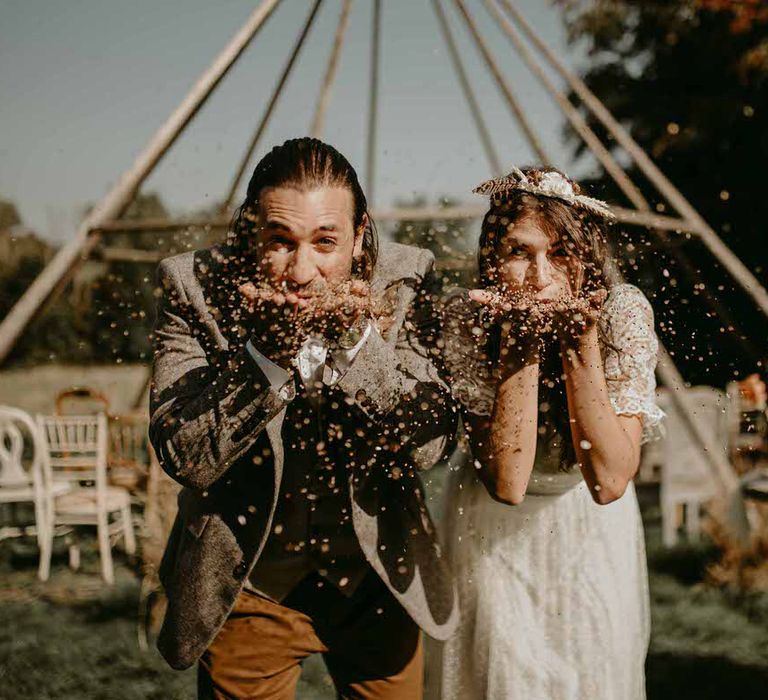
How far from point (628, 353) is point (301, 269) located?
0.84 meters

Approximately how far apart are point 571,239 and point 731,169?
14.9 meters

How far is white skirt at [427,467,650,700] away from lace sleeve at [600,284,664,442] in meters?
0.35

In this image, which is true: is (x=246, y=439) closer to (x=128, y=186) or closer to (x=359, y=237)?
(x=359, y=237)

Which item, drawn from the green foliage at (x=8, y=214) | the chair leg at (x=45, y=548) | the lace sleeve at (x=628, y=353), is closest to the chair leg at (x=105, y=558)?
the chair leg at (x=45, y=548)

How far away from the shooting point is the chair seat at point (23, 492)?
6992mm

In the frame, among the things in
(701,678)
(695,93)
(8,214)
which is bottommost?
(701,678)

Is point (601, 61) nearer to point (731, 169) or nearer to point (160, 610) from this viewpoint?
point (731, 169)

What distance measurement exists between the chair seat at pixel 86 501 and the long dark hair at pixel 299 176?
5571 millimetres

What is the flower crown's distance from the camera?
191 centimetres

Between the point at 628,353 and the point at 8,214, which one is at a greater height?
the point at 8,214

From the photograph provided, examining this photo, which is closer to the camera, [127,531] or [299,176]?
[299,176]

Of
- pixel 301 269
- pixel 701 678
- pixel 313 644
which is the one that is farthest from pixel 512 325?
pixel 701 678

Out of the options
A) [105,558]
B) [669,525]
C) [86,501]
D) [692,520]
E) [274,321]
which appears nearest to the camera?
[274,321]

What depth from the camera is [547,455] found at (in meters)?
2.11
